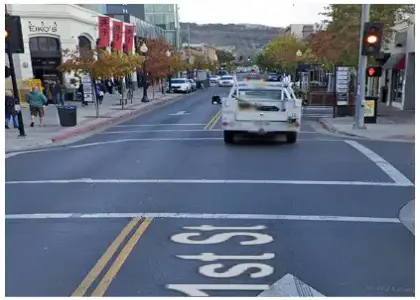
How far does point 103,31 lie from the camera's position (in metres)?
42.6

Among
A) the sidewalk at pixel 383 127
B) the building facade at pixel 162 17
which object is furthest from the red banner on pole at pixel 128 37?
the sidewalk at pixel 383 127

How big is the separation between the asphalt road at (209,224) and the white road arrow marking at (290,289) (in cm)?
2

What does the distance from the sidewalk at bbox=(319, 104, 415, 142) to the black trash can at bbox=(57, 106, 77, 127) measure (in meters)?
9.92

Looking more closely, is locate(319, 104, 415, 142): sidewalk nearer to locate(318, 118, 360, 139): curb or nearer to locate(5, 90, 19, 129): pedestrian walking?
locate(318, 118, 360, 139): curb

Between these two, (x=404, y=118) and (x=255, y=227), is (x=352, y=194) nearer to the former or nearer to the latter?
(x=255, y=227)

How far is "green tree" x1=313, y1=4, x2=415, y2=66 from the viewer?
23.8 metres

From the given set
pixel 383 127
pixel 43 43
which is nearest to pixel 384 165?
pixel 383 127

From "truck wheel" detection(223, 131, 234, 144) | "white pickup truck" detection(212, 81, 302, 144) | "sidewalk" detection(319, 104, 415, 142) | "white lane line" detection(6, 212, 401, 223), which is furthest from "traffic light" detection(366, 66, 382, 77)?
"white lane line" detection(6, 212, 401, 223)

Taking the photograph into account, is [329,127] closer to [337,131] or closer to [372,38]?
[337,131]

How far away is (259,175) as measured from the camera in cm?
1027

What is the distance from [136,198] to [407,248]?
440 centimetres

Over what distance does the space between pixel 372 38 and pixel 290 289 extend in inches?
556

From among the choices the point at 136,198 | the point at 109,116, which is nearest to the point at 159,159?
the point at 136,198

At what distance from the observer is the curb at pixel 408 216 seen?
22.6 feet
